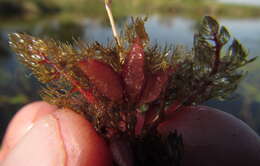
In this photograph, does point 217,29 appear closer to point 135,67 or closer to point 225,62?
point 225,62

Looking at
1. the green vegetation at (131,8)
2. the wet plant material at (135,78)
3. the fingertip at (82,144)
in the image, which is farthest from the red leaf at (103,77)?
the green vegetation at (131,8)

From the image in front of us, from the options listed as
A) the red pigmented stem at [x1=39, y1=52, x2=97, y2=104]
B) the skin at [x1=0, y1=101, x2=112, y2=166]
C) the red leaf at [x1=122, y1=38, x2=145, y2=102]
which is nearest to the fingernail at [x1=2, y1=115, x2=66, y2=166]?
the skin at [x1=0, y1=101, x2=112, y2=166]

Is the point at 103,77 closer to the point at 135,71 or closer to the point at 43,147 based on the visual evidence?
the point at 135,71

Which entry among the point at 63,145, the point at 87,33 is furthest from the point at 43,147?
the point at 87,33

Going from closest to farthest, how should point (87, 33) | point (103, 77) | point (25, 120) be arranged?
point (103, 77) → point (25, 120) → point (87, 33)

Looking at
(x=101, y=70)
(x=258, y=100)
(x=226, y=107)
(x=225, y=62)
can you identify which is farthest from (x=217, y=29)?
(x=258, y=100)

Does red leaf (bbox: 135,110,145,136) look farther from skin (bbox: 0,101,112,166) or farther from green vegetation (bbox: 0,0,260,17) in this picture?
green vegetation (bbox: 0,0,260,17)

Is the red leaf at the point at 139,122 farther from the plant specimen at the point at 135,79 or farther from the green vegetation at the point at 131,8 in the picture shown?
the green vegetation at the point at 131,8
